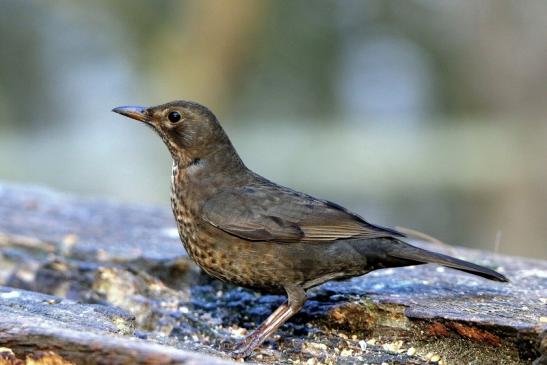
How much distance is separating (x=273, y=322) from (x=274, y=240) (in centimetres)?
40

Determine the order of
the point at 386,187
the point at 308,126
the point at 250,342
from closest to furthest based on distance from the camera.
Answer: the point at 250,342
the point at 386,187
the point at 308,126

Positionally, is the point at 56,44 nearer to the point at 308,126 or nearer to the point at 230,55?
the point at 230,55

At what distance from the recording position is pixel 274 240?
404 cm

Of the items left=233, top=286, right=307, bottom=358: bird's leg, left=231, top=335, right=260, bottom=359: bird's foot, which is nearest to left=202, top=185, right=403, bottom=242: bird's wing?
left=233, top=286, right=307, bottom=358: bird's leg

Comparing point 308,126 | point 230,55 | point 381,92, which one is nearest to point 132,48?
point 230,55

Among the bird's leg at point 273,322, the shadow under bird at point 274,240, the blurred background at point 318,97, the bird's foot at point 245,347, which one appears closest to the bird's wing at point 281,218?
the shadow under bird at point 274,240

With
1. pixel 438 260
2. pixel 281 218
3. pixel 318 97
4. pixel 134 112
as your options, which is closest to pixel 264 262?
pixel 281 218

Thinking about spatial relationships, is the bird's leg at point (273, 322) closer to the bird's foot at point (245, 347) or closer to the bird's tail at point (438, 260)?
the bird's foot at point (245, 347)

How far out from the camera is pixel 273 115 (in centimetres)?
1714

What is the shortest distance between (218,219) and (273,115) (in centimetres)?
1319

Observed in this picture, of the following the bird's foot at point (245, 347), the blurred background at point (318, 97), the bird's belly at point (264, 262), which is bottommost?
the bird's foot at point (245, 347)

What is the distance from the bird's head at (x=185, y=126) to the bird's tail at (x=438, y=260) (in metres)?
1.01

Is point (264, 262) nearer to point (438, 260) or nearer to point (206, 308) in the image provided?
point (206, 308)

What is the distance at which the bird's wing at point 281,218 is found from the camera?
13.2 ft
